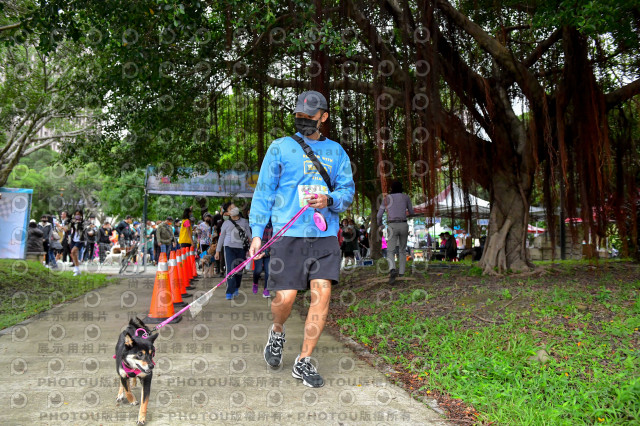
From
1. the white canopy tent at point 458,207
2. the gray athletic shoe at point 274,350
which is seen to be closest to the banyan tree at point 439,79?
the white canopy tent at point 458,207

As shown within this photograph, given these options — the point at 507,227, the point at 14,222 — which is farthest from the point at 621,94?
the point at 14,222

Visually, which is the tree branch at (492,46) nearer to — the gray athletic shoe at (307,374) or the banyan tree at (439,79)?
the banyan tree at (439,79)

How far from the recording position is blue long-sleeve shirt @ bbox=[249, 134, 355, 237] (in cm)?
362

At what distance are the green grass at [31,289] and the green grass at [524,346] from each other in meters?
4.18

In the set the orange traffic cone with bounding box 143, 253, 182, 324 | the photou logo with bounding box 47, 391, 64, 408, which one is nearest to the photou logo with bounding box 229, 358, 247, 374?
the photou logo with bounding box 47, 391, 64, 408

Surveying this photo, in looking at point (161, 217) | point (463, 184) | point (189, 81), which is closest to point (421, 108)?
point (463, 184)

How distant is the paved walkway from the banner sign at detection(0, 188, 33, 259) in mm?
10790

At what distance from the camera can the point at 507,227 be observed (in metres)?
8.76

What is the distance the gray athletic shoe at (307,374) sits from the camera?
3.41 m

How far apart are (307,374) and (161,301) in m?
3.23

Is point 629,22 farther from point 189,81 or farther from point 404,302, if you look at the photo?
point 189,81

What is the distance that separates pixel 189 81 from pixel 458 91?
214 inches

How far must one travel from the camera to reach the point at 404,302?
667cm

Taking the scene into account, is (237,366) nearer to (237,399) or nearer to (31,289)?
(237,399)
